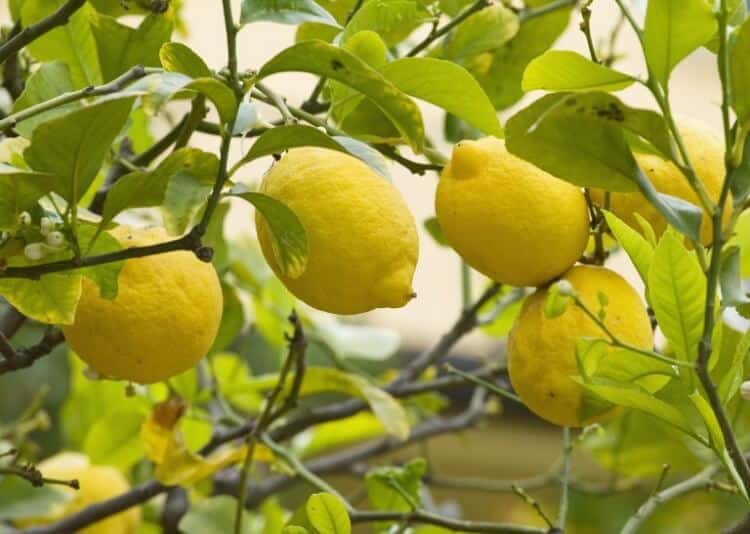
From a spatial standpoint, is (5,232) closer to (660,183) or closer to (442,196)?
(442,196)

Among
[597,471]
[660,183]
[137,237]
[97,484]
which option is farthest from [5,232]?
[597,471]

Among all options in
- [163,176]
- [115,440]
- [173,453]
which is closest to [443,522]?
[173,453]

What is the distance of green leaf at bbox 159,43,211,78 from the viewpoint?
59cm

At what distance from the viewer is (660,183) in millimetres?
710

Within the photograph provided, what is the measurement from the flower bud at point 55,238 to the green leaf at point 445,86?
0.60 feet

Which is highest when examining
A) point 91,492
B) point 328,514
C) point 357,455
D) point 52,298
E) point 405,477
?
point 52,298

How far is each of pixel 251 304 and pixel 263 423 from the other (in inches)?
20.2

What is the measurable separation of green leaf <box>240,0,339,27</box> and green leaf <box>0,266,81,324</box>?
0.16 m

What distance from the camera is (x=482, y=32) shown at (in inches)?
35.2

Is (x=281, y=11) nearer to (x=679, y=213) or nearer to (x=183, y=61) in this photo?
(x=183, y=61)

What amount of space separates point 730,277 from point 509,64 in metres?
0.44

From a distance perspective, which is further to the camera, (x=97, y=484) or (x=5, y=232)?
(x=97, y=484)

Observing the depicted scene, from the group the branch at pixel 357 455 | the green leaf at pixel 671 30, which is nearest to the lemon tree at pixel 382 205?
the green leaf at pixel 671 30

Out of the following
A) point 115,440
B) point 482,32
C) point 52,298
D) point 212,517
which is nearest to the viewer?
point 52,298
